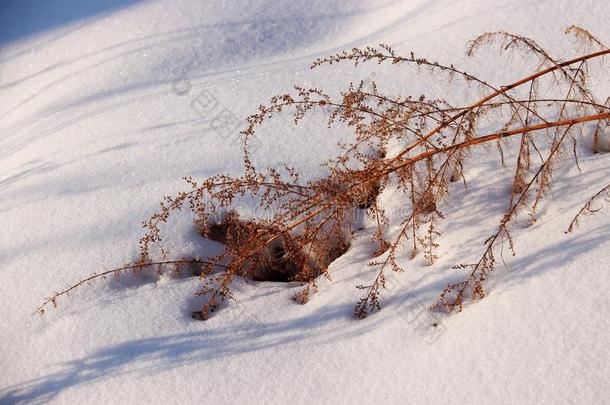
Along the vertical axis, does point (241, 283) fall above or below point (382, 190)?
below

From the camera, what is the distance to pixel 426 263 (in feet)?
7.52

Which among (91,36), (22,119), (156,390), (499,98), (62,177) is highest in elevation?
(91,36)

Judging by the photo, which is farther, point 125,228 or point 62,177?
point 62,177

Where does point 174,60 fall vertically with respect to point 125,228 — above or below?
above

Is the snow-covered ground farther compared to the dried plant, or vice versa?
the dried plant

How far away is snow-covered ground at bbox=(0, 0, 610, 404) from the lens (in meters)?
1.91

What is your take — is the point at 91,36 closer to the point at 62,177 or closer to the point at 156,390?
the point at 62,177

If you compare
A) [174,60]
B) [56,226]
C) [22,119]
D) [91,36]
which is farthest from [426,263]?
[91,36]

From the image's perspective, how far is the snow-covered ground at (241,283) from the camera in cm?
191

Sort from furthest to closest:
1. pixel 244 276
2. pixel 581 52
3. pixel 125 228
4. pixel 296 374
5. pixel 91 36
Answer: pixel 91 36 < pixel 581 52 < pixel 125 228 < pixel 244 276 < pixel 296 374

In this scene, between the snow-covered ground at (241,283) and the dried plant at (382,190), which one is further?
the dried plant at (382,190)

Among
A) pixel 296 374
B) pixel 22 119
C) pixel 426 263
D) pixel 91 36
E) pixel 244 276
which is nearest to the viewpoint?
pixel 296 374

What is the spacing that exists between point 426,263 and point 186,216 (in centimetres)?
112

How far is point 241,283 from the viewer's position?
2.46 meters
